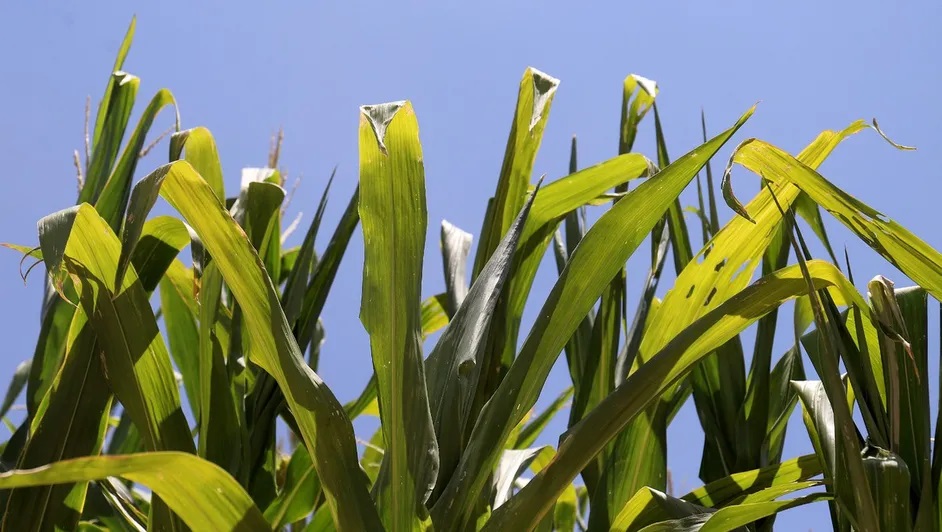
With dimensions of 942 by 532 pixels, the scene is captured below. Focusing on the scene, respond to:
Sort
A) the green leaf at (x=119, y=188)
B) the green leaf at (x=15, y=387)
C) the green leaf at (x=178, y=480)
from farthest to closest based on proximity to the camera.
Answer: the green leaf at (x=15, y=387) < the green leaf at (x=119, y=188) < the green leaf at (x=178, y=480)

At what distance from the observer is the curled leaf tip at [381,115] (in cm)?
38

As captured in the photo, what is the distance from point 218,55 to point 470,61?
66.1 inches

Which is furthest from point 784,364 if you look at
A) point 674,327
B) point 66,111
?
point 66,111

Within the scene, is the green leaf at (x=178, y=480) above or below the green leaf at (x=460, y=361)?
below

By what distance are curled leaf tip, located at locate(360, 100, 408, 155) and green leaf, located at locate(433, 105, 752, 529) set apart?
118mm

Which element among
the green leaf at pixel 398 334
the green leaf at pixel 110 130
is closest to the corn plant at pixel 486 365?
the green leaf at pixel 398 334

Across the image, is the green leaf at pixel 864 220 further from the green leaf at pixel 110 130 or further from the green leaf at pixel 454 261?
the green leaf at pixel 110 130

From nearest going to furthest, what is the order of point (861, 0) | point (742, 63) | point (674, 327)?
point (674, 327)
point (861, 0)
point (742, 63)

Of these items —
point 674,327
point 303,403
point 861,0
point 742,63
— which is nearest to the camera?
point 303,403

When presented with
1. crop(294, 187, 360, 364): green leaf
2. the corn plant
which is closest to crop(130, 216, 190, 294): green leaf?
the corn plant

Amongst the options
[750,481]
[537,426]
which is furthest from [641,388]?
[537,426]

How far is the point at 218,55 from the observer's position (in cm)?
512

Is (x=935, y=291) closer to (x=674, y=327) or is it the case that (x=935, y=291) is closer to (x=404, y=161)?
(x=674, y=327)

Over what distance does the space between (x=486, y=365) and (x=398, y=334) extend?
0.15 meters
